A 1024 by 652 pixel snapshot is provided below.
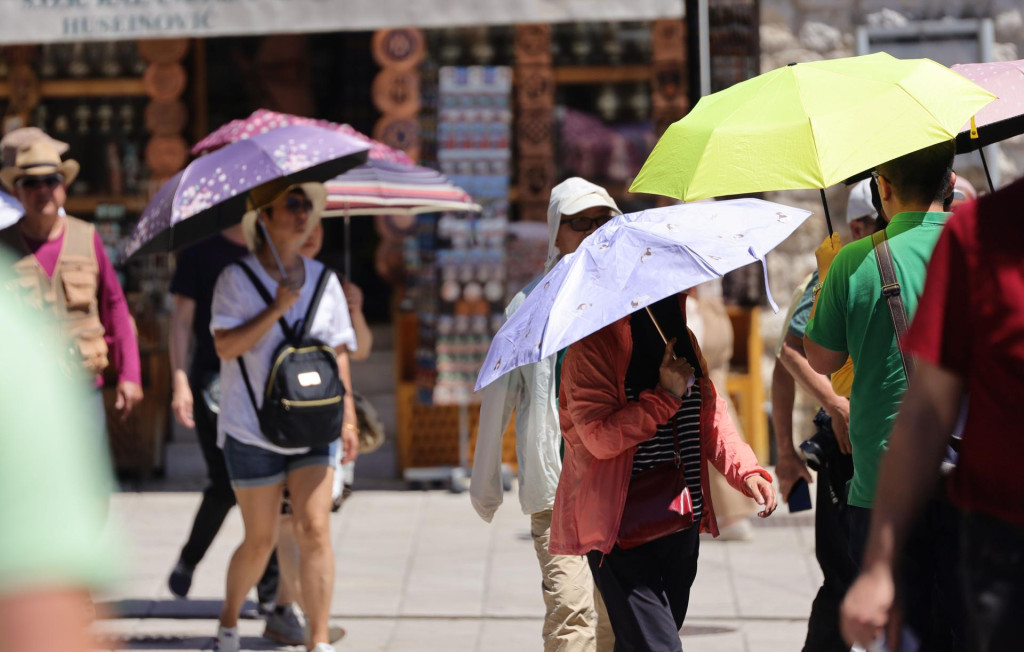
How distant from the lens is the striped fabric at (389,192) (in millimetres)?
6520

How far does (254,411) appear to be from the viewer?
208 inches

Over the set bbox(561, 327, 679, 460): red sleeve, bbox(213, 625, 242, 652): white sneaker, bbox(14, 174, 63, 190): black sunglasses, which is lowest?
bbox(213, 625, 242, 652): white sneaker

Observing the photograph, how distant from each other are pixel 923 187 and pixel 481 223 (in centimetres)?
517

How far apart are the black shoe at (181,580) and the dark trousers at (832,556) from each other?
9.40 feet

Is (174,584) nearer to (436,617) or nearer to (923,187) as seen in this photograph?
(436,617)

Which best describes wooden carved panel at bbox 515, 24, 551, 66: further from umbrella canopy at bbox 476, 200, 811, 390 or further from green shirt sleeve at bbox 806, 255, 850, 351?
green shirt sleeve at bbox 806, 255, 850, 351

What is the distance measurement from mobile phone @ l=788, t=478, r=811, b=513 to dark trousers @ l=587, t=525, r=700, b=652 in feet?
2.91

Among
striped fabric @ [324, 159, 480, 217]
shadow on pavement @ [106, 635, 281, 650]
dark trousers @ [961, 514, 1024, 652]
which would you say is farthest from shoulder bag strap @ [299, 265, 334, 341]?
dark trousers @ [961, 514, 1024, 652]

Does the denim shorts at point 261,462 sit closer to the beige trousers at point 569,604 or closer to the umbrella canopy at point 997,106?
the beige trousers at point 569,604

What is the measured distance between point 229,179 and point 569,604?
193 cm

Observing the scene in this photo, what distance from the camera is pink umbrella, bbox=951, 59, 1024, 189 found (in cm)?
447

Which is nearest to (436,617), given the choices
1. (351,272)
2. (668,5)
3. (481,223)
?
(481,223)

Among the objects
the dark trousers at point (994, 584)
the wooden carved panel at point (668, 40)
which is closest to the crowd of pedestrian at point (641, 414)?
the dark trousers at point (994, 584)

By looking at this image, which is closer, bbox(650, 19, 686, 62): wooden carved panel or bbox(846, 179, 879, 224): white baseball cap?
bbox(846, 179, 879, 224): white baseball cap
